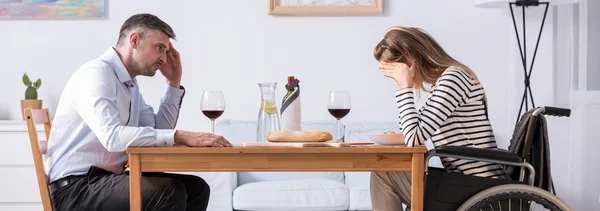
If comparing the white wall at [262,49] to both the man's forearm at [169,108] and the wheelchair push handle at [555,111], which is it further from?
the wheelchair push handle at [555,111]

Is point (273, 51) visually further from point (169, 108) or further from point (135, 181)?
point (135, 181)

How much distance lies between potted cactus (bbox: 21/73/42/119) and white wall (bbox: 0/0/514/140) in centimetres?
12

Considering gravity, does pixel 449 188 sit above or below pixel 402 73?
below

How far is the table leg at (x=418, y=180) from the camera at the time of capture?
2342 millimetres

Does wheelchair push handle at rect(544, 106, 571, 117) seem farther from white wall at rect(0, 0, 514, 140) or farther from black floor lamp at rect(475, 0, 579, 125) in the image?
white wall at rect(0, 0, 514, 140)

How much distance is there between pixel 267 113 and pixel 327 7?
212 cm

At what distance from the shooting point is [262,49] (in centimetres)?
488

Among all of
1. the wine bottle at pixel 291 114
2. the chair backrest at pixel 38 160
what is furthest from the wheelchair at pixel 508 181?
the chair backrest at pixel 38 160

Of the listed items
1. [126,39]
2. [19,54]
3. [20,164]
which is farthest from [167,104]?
[19,54]

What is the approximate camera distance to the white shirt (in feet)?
8.30

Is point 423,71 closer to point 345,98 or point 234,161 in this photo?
point 345,98

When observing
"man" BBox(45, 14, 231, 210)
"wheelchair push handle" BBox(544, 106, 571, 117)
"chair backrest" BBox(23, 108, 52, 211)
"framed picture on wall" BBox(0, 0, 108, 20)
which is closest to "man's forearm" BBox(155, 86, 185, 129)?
"man" BBox(45, 14, 231, 210)

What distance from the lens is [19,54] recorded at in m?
4.91

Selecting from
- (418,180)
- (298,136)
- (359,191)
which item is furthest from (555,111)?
(359,191)
